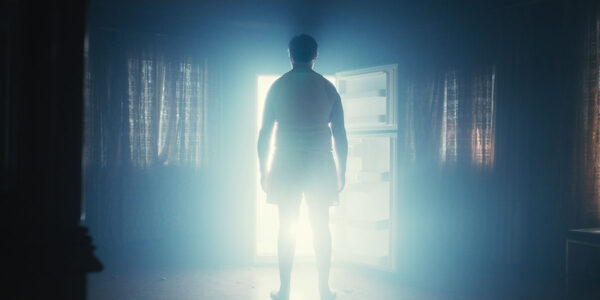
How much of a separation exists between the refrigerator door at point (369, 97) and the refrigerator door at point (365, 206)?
143 mm

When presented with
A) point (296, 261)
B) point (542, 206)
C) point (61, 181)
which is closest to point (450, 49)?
point (542, 206)

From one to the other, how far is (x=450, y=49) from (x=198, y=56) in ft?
7.03

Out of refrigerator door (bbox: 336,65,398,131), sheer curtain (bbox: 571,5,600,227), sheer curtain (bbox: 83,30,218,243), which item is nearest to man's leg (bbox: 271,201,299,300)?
refrigerator door (bbox: 336,65,398,131)

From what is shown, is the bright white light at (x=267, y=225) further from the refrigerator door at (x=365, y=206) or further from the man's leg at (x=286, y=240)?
the man's leg at (x=286, y=240)

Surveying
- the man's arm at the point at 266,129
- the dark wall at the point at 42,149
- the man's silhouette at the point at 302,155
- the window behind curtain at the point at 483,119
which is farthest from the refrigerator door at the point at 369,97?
the dark wall at the point at 42,149

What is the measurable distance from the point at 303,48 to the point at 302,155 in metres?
0.56

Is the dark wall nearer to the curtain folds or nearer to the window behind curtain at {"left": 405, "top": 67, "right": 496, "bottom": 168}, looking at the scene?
the curtain folds

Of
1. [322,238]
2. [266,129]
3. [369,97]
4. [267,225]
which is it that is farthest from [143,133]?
[322,238]

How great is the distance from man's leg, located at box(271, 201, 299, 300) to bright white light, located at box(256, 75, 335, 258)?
0.98 metres

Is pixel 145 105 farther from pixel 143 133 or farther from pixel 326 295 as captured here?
pixel 326 295

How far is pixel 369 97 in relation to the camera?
3266 mm

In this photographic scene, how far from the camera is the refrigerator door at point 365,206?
10.7 feet

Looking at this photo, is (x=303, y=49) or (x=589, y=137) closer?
(x=303, y=49)

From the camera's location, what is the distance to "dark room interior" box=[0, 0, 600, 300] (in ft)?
9.93
